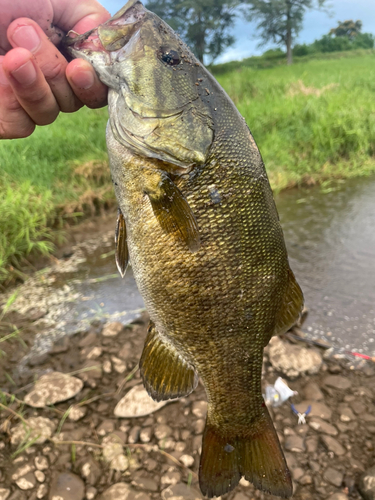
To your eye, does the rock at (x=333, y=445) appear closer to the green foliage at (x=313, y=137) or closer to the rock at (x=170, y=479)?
the rock at (x=170, y=479)

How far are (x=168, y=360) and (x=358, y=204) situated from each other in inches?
223

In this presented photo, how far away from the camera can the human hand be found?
140cm

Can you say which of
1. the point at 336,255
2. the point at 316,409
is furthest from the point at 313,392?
the point at 336,255

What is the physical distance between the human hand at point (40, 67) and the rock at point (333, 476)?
2411mm

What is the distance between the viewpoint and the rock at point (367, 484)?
1924 millimetres

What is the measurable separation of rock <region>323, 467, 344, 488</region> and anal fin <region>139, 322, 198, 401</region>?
1176 mm

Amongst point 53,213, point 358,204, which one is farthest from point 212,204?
point 358,204

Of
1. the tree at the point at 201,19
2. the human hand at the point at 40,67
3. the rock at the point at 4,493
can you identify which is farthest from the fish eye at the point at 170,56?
the tree at the point at 201,19

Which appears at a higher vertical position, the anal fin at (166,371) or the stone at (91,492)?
the anal fin at (166,371)

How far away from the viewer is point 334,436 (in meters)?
2.32

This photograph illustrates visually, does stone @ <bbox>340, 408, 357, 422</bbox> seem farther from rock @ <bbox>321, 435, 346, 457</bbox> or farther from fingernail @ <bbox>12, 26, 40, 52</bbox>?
fingernail @ <bbox>12, 26, 40, 52</bbox>

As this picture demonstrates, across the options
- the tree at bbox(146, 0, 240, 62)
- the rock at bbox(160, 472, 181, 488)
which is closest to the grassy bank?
the rock at bbox(160, 472, 181, 488)

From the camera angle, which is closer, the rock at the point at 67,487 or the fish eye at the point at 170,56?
the fish eye at the point at 170,56

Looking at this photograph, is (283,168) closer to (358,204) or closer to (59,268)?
(358,204)
